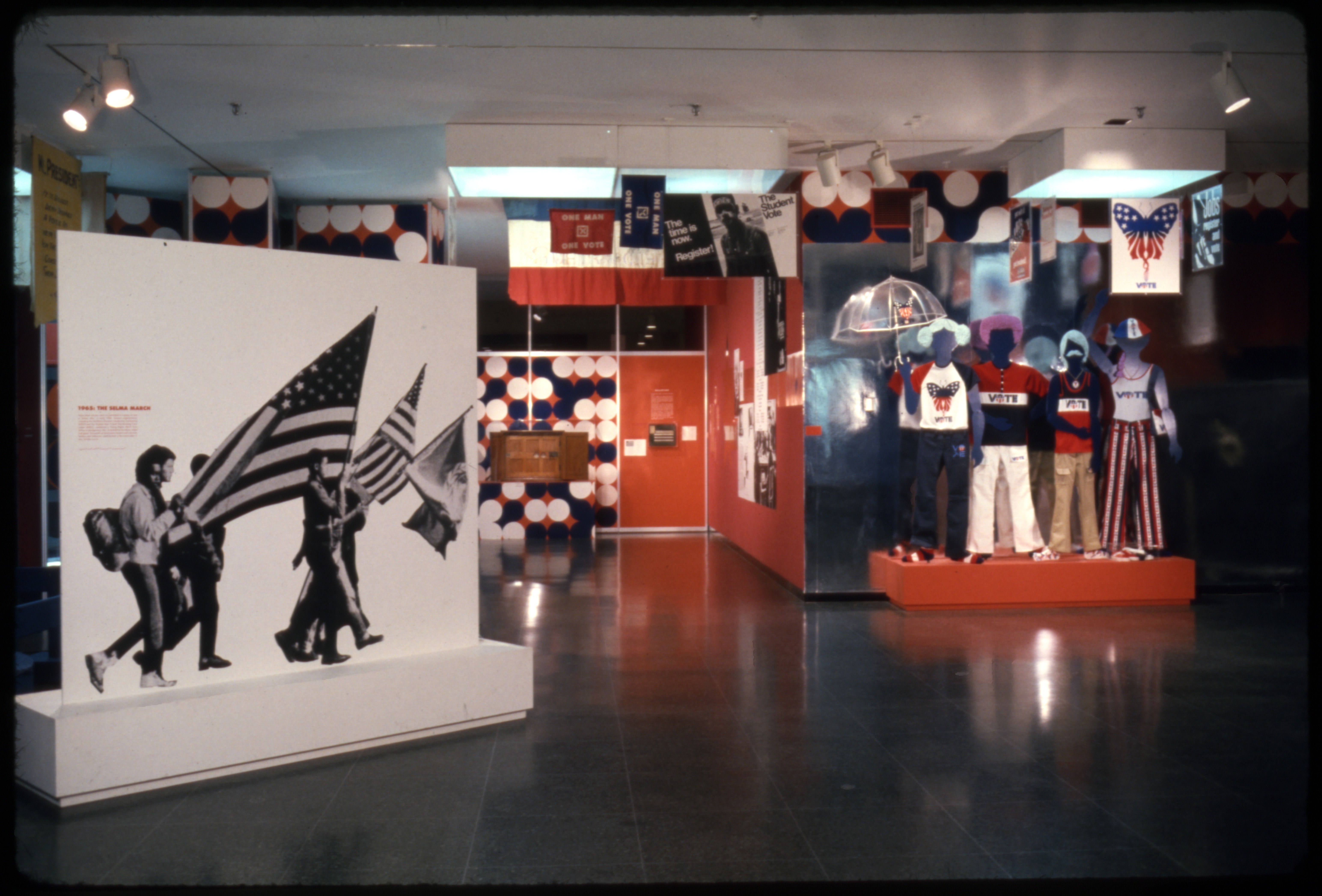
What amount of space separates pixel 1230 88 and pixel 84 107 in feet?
20.6

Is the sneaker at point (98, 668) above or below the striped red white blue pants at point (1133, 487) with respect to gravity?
below

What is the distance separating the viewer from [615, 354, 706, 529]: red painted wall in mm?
13148

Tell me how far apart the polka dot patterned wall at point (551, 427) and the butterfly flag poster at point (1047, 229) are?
22.0 feet

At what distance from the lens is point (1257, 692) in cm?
478

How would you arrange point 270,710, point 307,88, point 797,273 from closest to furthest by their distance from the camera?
point 270,710, point 307,88, point 797,273

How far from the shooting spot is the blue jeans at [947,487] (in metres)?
7.24

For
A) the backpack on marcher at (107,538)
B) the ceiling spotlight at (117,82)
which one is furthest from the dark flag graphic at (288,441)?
the ceiling spotlight at (117,82)

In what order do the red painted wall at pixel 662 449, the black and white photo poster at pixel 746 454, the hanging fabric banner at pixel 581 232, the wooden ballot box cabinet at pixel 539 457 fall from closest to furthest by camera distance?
the hanging fabric banner at pixel 581 232
the black and white photo poster at pixel 746 454
the wooden ballot box cabinet at pixel 539 457
the red painted wall at pixel 662 449

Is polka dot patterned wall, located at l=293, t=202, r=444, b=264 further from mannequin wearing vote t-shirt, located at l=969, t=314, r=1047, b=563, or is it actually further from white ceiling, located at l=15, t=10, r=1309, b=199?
mannequin wearing vote t-shirt, located at l=969, t=314, r=1047, b=563

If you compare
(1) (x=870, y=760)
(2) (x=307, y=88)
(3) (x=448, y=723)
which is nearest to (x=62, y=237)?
(3) (x=448, y=723)

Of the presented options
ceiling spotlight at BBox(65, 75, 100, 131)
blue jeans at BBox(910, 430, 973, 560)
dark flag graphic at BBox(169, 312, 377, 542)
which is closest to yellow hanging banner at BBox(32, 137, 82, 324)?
ceiling spotlight at BBox(65, 75, 100, 131)

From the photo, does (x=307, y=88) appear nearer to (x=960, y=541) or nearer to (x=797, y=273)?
(x=797, y=273)

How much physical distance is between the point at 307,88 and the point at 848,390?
13.9 ft

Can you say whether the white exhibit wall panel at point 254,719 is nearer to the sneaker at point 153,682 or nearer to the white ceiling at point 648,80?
the sneaker at point 153,682
